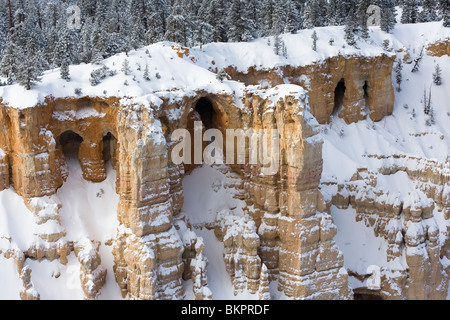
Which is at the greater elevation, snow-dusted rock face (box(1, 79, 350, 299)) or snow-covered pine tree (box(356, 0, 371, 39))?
snow-covered pine tree (box(356, 0, 371, 39))

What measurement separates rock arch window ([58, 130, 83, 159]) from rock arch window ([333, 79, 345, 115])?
24523 mm

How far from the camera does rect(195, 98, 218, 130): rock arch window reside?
150 ft

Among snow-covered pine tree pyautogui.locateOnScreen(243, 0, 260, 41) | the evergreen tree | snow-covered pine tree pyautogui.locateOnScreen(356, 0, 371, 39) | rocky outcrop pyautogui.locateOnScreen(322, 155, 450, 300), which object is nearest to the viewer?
the evergreen tree

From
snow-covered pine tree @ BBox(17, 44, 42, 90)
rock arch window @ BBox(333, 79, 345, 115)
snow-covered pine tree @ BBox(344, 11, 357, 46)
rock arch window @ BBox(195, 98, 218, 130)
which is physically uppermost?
snow-covered pine tree @ BBox(344, 11, 357, 46)

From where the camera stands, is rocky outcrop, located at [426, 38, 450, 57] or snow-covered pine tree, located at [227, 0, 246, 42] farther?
rocky outcrop, located at [426, 38, 450, 57]

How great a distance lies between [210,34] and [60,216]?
27072mm

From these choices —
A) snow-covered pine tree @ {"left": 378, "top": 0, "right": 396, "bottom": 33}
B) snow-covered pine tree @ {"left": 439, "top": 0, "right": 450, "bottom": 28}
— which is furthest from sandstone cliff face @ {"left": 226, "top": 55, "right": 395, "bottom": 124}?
snow-covered pine tree @ {"left": 439, "top": 0, "right": 450, "bottom": 28}

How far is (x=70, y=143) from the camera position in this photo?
4312 centimetres

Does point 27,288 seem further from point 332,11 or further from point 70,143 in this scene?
point 332,11

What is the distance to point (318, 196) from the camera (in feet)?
135

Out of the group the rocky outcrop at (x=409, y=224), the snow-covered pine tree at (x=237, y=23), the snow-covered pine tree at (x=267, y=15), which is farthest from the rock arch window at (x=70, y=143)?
the snow-covered pine tree at (x=267, y=15)

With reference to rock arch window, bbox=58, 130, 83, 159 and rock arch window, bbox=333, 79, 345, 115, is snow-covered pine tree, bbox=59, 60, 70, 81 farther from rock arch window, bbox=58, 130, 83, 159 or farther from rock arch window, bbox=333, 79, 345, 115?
rock arch window, bbox=333, 79, 345, 115

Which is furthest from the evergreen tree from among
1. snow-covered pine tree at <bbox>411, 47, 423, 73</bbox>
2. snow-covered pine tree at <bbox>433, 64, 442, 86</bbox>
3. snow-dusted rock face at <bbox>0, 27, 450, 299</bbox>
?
snow-covered pine tree at <bbox>433, 64, 442, 86</bbox>

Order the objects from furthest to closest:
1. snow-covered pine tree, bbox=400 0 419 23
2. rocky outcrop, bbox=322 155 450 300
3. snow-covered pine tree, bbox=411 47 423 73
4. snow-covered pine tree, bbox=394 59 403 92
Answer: snow-covered pine tree, bbox=400 0 419 23 < snow-covered pine tree, bbox=411 47 423 73 < snow-covered pine tree, bbox=394 59 403 92 < rocky outcrop, bbox=322 155 450 300
